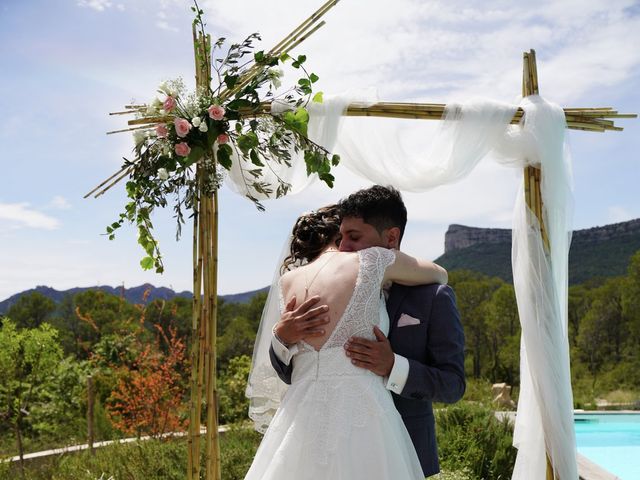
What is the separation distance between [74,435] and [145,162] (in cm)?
566

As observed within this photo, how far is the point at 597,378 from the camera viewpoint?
18.5 m

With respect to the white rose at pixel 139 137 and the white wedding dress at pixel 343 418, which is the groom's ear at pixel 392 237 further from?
the white rose at pixel 139 137

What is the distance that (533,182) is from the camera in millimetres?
3980

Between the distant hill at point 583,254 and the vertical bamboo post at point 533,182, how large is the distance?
23.5 m

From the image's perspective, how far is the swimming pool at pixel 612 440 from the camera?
28.8 ft

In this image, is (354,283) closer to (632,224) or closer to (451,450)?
(451,450)

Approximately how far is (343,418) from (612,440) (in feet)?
30.0

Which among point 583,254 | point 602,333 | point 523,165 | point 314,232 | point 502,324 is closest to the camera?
point 314,232

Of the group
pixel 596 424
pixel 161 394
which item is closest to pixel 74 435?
pixel 161 394

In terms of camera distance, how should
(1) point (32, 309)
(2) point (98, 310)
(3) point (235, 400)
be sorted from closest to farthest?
(3) point (235, 400) < (2) point (98, 310) < (1) point (32, 309)

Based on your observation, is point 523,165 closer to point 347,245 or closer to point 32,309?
point 347,245

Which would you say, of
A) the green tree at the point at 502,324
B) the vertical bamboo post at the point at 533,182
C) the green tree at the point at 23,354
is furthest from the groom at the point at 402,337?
the green tree at the point at 502,324

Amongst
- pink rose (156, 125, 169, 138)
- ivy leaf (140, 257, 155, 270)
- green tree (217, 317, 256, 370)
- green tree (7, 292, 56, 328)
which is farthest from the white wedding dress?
green tree (7, 292, 56, 328)

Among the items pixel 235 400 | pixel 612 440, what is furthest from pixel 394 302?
pixel 612 440
